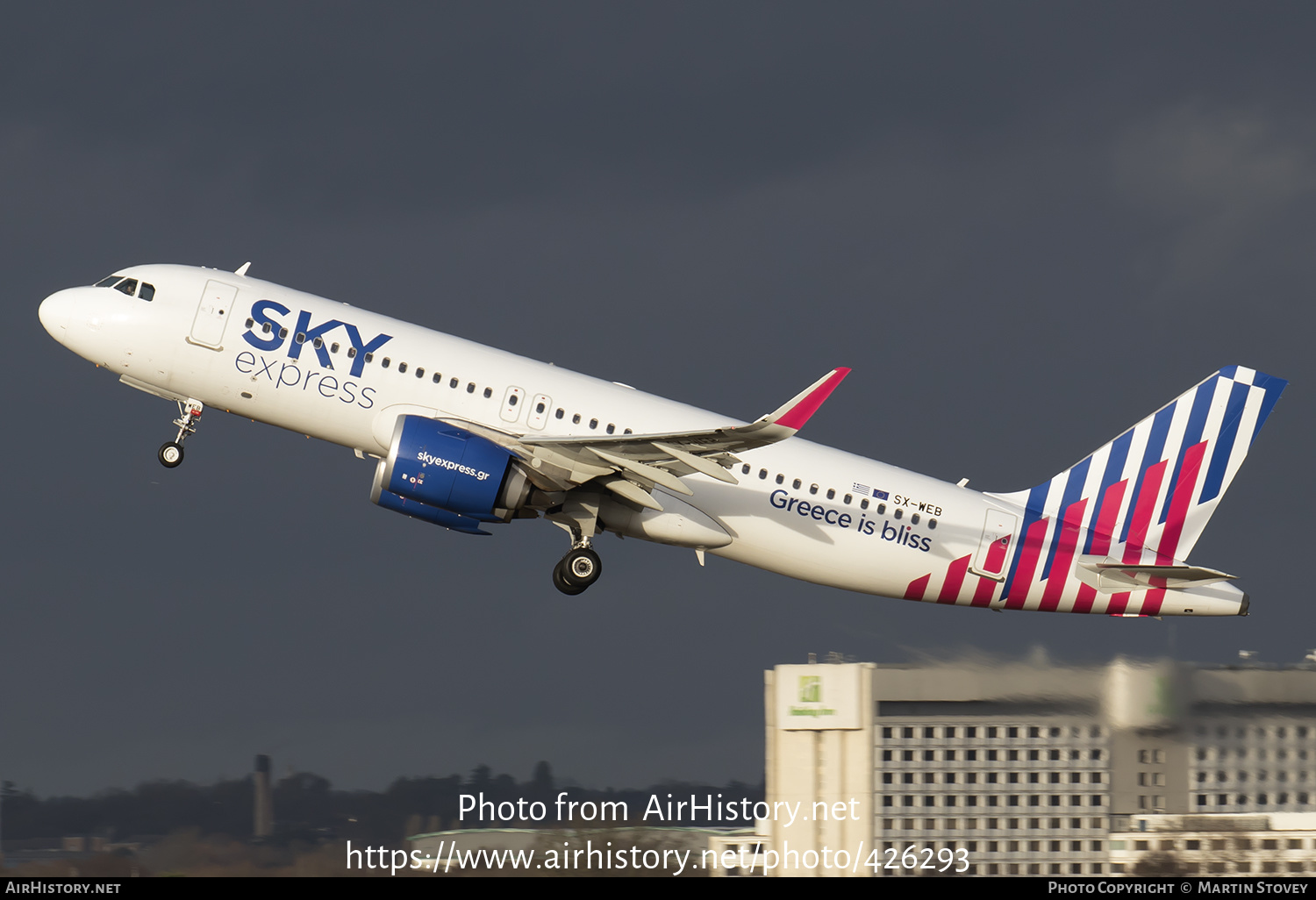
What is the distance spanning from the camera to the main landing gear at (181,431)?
31500mm

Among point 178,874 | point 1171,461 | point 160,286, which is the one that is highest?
point 160,286

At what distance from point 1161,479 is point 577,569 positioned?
1423 cm

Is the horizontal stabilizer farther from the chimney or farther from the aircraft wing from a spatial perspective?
the chimney

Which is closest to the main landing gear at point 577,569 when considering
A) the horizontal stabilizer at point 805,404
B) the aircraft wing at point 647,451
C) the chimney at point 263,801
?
the aircraft wing at point 647,451

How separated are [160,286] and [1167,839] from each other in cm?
3919

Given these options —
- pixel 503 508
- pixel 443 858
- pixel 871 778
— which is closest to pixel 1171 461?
pixel 503 508

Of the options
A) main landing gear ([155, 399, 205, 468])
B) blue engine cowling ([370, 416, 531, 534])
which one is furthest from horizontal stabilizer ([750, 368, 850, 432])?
main landing gear ([155, 399, 205, 468])

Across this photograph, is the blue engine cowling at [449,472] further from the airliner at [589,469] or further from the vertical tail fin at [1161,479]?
the vertical tail fin at [1161,479]

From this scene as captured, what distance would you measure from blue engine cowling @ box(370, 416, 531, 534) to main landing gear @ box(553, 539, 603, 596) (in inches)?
94.0

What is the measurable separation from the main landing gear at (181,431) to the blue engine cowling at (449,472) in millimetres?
5036
